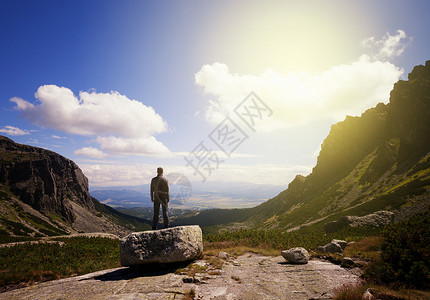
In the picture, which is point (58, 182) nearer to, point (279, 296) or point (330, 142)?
point (279, 296)

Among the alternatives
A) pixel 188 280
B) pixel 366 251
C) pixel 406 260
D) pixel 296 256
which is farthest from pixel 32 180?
pixel 406 260

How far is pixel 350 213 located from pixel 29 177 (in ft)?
724

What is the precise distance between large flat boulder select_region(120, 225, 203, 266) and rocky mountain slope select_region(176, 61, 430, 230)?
217 feet

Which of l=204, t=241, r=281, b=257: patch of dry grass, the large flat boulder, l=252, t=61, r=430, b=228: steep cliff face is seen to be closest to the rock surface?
the large flat boulder

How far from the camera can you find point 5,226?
99.1m

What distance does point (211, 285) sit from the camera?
10.2 m

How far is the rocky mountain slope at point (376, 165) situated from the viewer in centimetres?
7306

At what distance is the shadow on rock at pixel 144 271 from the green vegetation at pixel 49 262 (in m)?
4.24

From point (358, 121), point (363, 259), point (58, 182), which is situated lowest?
point (363, 259)

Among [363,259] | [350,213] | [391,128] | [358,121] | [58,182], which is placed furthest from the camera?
[58,182]

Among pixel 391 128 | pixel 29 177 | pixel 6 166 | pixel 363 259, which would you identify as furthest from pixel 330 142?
pixel 6 166

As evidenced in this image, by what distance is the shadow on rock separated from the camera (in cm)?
1148

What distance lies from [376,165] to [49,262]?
449 feet

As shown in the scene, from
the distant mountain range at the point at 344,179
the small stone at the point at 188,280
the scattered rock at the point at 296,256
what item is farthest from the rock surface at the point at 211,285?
the distant mountain range at the point at 344,179
